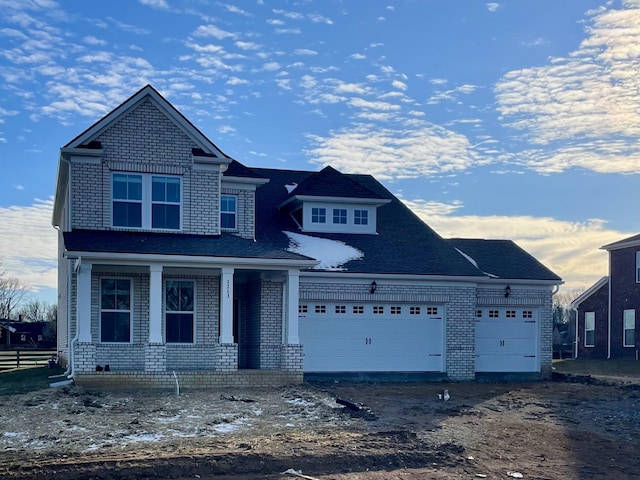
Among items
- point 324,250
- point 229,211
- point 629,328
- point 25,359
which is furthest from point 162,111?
point 629,328

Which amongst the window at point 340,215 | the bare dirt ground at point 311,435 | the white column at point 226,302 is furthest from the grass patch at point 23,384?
the window at point 340,215

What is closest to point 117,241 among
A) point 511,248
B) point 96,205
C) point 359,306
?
point 96,205

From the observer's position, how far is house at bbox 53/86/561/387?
1822 centimetres

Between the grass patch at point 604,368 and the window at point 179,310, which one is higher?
the window at point 179,310

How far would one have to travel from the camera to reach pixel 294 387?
17.9m

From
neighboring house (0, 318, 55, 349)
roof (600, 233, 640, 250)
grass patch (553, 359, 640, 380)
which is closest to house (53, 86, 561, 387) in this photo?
grass patch (553, 359, 640, 380)

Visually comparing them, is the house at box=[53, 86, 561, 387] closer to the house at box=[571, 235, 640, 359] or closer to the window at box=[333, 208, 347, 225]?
the window at box=[333, 208, 347, 225]

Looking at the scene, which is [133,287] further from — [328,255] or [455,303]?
[455,303]

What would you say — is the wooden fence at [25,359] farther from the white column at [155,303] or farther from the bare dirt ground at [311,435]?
the bare dirt ground at [311,435]

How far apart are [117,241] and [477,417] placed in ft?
31.4

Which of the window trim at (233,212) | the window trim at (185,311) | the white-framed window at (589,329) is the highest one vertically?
the window trim at (233,212)

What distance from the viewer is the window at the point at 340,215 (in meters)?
23.6

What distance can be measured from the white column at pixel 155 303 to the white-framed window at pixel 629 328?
24612 millimetres

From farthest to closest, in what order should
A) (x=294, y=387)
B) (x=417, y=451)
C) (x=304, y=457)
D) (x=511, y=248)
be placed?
(x=511, y=248)
(x=294, y=387)
(x=417, y=451)
(x=304, y=457)
